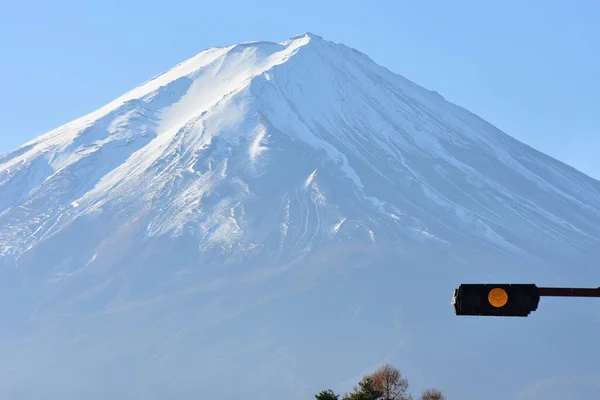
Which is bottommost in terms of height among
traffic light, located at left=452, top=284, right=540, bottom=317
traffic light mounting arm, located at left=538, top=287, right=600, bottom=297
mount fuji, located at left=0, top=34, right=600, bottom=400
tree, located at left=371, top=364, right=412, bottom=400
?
traffic light mounting arm, located at left=538, top=287, right=600, bottom=297

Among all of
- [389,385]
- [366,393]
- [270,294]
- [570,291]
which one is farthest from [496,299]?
[270,294]

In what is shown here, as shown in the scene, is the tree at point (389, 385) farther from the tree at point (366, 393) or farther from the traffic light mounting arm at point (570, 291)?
the traffic light mounting arm at point (570, 291)

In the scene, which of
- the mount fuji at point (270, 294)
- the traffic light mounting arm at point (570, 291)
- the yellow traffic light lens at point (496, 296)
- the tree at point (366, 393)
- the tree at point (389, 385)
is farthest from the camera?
the mount fuji at point (270, 294)

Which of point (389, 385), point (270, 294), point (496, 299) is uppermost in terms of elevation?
point (270, 294)

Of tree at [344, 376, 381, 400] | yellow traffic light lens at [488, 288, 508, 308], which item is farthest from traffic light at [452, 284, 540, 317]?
tree at [344, 376, 381, 400]

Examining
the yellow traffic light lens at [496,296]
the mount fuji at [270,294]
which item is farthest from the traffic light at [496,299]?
the mount fuji at [270,294]

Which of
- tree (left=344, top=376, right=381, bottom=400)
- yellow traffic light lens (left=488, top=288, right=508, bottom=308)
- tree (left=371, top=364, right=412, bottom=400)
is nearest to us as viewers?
yellow traffic light lens (left=488, top=288, right=508, bottom=308)

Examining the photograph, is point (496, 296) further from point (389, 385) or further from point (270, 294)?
point (270, 294)

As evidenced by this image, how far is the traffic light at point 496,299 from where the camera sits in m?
13.3

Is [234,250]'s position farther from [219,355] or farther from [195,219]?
[219,355]

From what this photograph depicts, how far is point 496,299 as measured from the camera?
1336 cm

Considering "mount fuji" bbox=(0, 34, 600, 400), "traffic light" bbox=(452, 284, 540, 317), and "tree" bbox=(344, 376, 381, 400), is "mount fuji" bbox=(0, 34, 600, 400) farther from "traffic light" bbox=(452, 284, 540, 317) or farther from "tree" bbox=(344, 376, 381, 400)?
"traffic light" bbox=(452, 284, 540, 317)

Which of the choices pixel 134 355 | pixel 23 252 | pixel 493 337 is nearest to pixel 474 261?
pixel 493 337

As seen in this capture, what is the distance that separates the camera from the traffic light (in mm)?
13281
